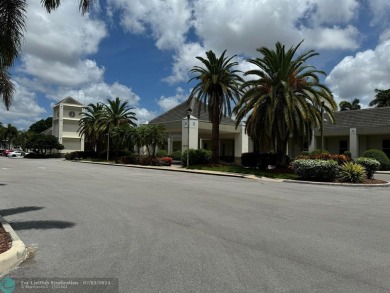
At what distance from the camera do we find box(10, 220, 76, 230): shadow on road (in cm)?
843

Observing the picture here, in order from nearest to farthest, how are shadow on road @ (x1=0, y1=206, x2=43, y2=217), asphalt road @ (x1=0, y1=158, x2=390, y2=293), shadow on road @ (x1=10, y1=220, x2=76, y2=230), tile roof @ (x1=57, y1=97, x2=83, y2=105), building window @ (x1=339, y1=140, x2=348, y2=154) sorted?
asphalt road @ (x1=0, y1=158, x2=390, y2=293), shadow on road @ (x1=10, y1=220, x2=76, y2=230), shadow on road @ (x1=0, y1=206, x2=43, y2=217), building window @ (x1=339, y1=140, x2=348, y2=154), tile roof @ (x1=57, y1=97, x2=83, y2=105)

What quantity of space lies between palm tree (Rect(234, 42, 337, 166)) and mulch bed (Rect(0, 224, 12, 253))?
21.0 metres

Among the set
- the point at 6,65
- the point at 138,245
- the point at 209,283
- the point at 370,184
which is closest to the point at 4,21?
the point at 6,65

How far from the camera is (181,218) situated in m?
9.53

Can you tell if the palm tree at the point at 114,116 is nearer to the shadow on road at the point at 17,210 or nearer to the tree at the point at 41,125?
the shadow on road at the point at 17,210

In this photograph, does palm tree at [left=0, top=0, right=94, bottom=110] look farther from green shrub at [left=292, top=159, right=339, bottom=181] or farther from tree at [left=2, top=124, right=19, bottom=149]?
tree at [left=2, top=124, right=19, bottom=149]

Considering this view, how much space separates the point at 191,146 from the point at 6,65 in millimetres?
31942

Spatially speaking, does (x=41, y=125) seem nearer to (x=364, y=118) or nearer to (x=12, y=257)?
(x=364, y=118)

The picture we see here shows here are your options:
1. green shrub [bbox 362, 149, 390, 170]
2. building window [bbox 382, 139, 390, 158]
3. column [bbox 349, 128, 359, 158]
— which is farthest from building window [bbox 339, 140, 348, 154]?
green shrub [bbox 362, 149, 390, 170]

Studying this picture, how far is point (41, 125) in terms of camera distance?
125 meters

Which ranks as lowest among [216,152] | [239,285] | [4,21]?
[239,285]

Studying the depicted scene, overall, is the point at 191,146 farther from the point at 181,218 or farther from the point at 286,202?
the point at 181,218

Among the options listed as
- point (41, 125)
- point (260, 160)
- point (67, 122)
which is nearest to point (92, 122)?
point (67, 122)

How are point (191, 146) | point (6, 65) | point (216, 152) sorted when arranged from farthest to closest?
point (191, 146), point (216, 152), point (6, 65)
